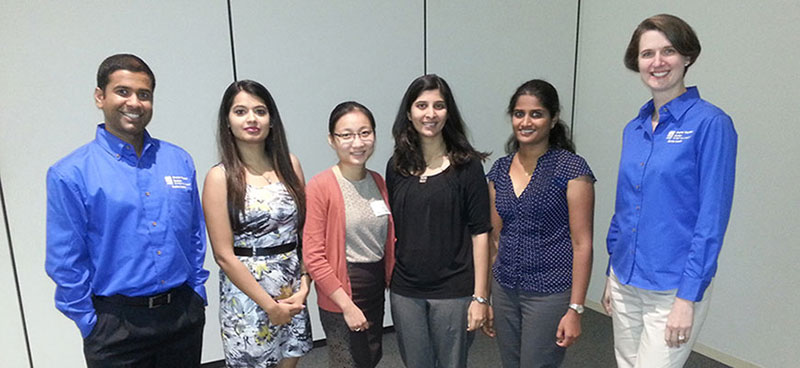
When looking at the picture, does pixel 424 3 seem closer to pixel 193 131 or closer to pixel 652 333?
pixel 193 131

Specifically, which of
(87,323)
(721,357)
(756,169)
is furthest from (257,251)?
(721,357)

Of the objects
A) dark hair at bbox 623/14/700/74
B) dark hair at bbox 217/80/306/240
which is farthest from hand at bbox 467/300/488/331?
dark hair at bbox 623/14/700/74

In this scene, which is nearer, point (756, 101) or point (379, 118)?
point (756, 101)

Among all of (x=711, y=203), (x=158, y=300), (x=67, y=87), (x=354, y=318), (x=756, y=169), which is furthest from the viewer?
(x=756, y=169)

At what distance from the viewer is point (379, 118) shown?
10.9 ft

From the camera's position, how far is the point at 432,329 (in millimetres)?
1919

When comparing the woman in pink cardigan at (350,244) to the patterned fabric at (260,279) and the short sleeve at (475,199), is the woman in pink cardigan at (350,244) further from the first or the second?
the short sleeve at (475,199)

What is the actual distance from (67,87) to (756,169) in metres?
4.02

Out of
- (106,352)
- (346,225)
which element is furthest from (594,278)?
(106,352)

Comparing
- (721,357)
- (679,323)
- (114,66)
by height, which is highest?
(114,66)

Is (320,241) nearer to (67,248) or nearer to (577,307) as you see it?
(67,248)

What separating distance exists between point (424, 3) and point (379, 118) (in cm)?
87

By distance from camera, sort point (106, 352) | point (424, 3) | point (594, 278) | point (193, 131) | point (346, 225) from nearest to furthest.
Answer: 1. point (106, 352)
2. point (346, 225)
3. point (193, 131)
4. point (424, 3)
5. point (594, 278)

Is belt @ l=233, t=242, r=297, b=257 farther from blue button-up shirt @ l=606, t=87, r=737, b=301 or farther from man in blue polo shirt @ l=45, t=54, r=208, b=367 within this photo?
blue button-up shirt @ l=606, t=87, r=737, b=301
